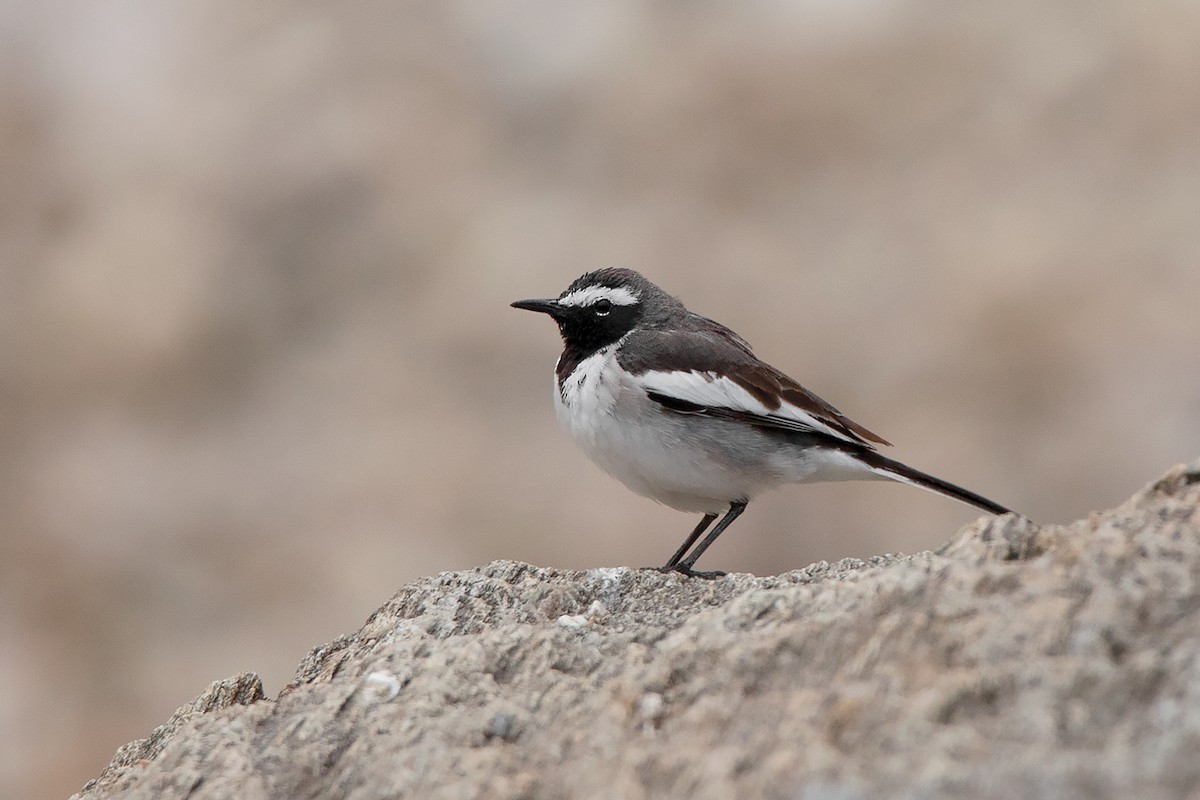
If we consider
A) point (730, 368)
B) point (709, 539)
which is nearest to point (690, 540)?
point (709, 539)

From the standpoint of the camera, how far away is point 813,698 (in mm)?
2838

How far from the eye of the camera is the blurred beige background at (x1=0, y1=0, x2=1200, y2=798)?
10008 millimetres

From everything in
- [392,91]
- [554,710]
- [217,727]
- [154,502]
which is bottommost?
[554,710]

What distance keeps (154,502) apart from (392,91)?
15.5 ft

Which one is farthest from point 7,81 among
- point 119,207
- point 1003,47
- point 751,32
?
point 1003,47

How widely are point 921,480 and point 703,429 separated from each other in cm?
99

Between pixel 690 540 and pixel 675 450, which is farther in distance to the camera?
pixel 690 540

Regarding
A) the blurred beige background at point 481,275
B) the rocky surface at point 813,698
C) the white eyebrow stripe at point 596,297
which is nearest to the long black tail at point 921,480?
the white eyebrow stripe at point 596,297

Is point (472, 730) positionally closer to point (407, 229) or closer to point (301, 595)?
point (301, 595)

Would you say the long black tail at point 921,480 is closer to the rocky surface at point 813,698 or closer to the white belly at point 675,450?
the white belly at point 675,450

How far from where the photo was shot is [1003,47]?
12.3 metres

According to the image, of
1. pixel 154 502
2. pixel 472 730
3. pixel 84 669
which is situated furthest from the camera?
pixel 154 502

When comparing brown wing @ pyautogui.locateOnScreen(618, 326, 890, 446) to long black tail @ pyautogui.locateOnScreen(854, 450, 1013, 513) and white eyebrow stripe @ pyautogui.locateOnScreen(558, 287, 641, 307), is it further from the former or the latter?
white eyebrow stripe @ pyautogui.locateOnScreen(558, 287, 641, 307)

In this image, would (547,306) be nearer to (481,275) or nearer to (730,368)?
(730,368)
